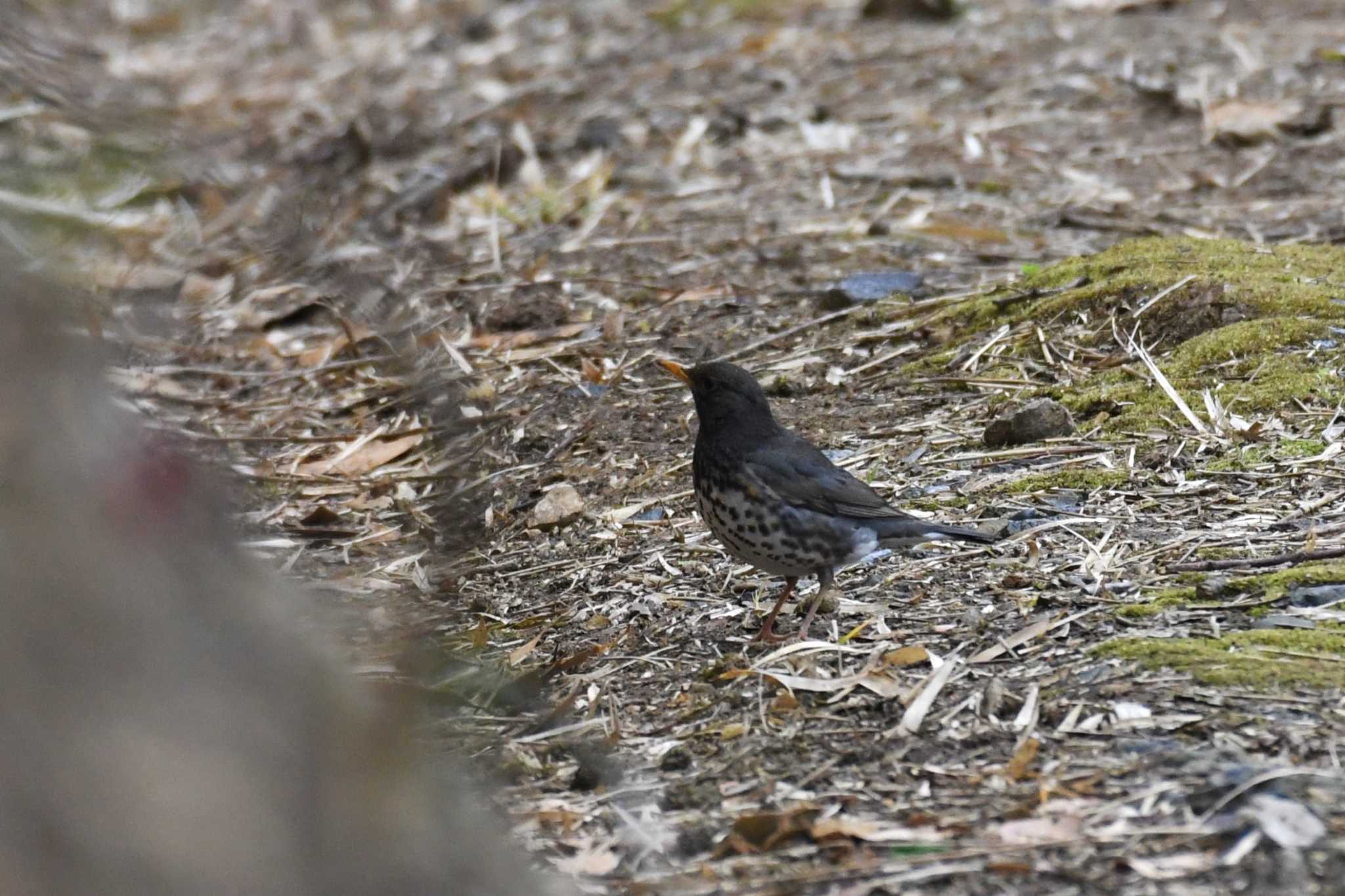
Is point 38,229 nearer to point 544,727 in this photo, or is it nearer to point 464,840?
point 544,727

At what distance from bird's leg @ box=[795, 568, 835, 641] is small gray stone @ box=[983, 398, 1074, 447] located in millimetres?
1000

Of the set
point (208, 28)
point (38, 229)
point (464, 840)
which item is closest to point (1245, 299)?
point (464, 840)

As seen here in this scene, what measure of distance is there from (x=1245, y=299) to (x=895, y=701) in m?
3.06

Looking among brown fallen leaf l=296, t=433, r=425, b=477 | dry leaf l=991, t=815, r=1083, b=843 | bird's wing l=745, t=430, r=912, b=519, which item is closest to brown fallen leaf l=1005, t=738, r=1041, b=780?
dry leaf l=991, t=815, r=1083, b=843

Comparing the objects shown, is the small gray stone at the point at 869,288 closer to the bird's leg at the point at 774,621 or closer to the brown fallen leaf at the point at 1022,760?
the bird's leg at the point at 774,621

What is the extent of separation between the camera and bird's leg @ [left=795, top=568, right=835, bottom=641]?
4539 millimetres

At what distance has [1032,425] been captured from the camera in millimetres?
5445

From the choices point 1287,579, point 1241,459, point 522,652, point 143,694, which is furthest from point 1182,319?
point 143,694

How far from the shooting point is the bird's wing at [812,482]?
4.72m

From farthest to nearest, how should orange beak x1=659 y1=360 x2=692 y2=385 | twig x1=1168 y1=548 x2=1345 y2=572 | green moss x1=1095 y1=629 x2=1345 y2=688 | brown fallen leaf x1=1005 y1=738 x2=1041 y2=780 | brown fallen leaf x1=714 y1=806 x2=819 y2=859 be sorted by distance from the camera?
orange beak x1=659 y1=360 x2=692 y2=385
twig x1=1168 y1=548 x2=1345 y2=572
green moss x1=1095 y1=629 x2=1345 y2=688
brown fallen leaf x1=1005 y1=738 x2=1041 y2=780
brown fallen leaf x1=714 y1=806 x2=819 y2=859

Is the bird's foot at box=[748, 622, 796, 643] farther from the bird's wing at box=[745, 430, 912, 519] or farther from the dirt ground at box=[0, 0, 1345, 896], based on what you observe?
the bird's wing at box=[745, 430, 912, 519]

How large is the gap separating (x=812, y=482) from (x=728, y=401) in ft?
1.50

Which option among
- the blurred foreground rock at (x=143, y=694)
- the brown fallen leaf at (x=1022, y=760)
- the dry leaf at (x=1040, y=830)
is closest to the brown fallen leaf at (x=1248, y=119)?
the brown fallen leaf at (x=1022, y=760)

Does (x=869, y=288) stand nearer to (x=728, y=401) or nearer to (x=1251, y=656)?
(x=728, y=401)
